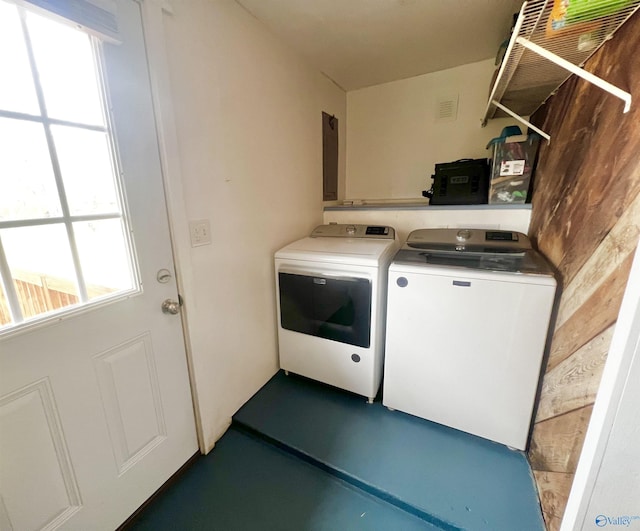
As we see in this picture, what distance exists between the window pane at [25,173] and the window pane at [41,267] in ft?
0.17

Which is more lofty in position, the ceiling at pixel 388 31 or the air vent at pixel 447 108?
the ceiling at pixel 388 31

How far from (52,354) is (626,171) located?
1868 millimetres

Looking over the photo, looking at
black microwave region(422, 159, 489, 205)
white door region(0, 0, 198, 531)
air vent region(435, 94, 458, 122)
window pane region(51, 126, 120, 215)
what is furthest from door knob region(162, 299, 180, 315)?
air vent region(435, 94, 458, 122)

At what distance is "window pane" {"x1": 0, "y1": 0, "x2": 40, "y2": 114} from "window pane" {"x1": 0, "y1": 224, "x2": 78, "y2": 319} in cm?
34

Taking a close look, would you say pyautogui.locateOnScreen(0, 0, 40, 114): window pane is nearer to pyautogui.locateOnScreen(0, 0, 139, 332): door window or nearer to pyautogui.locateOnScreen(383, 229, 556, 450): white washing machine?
pyautogui.locateOnScreen(0, 0, 139, 332): door window

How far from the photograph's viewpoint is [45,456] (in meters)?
0.85

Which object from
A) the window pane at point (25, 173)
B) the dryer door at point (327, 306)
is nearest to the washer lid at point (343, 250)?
the dryer door at point (327, 306)

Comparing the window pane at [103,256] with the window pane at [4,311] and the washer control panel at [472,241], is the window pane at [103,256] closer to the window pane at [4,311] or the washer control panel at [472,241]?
the window pane at [4,311]

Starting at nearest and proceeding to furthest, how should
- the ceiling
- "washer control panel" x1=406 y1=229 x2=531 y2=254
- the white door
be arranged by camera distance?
the white door
the ceiling
"washer control panel" x1=406 y1=229 x2=531 y2=254

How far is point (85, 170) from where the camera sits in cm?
89

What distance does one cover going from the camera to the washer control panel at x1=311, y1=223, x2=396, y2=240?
1.93 metres

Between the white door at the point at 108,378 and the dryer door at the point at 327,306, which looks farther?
the dryer door at the point at 327,306

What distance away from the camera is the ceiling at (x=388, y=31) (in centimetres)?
139

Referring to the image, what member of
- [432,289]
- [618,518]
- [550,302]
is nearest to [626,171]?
[550,302]
